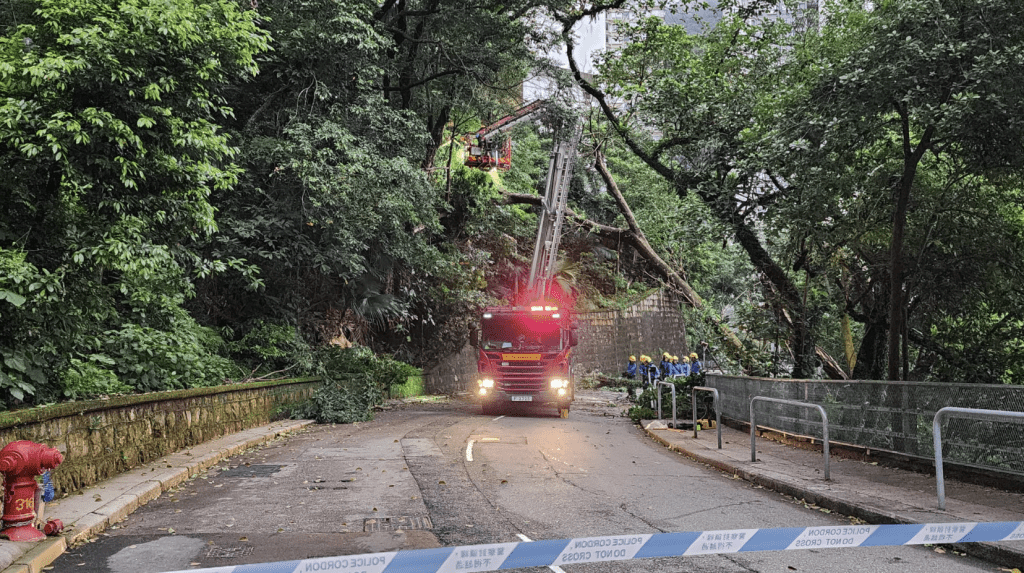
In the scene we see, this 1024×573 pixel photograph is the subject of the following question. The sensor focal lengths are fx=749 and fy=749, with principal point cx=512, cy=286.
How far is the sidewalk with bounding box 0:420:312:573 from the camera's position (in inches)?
216

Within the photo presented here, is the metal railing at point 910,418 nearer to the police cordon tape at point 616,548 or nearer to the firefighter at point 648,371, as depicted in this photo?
the police cordon tape at point 616,548

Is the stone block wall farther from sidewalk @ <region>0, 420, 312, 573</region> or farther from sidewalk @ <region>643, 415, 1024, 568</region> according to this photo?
sidewalk @ <region>643, 415, 1024, 568</region>

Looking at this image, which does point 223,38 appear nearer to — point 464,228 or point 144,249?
point 144,249

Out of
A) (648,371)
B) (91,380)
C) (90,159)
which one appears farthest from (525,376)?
(90,159)

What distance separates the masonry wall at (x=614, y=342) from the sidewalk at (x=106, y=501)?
20284mm

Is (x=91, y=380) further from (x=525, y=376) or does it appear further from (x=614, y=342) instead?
(x=614, y=342)

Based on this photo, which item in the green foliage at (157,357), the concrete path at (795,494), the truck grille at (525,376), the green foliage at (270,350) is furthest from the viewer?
the truck grille at (525,376)

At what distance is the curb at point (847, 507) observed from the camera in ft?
18.1

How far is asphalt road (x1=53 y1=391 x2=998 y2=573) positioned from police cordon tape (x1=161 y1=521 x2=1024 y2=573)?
1.88ft

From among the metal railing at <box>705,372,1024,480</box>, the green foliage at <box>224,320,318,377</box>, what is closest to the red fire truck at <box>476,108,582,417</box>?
the green foliage at <box>224,320,318,377</box>

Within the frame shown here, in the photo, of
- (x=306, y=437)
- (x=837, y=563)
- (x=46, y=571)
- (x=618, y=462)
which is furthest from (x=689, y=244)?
(x=46, y=571)

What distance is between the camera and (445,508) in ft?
25.0

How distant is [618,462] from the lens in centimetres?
1153

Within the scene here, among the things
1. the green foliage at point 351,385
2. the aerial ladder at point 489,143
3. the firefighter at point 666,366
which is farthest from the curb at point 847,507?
the aerial ladder at point 489,143
